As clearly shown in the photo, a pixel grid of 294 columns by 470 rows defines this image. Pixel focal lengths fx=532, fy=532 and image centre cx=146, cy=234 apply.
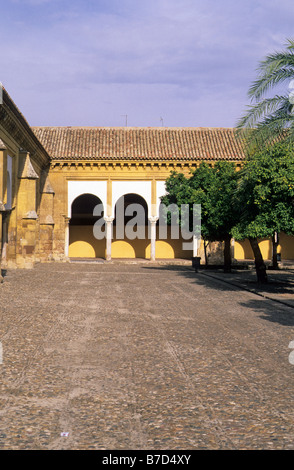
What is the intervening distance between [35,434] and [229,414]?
1704 mm

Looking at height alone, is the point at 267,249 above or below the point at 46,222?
below

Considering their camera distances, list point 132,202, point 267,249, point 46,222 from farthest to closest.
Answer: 1. point 267,249
2. point 132,202
3. point 46,222

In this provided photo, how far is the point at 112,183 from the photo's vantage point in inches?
1346

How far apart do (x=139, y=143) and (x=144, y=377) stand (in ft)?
99.5

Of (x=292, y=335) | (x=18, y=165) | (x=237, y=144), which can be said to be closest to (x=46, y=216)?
(x=18, y=165)

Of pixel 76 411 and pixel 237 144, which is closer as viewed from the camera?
pixel 76 411

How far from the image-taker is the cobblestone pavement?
4.18 meters

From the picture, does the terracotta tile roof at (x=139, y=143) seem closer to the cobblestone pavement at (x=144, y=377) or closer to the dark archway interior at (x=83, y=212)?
the dark archway interior at (x=83, y=212)

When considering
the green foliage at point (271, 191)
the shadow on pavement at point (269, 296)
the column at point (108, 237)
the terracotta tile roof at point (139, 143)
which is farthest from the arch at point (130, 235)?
the green foliage at point (271, 191)

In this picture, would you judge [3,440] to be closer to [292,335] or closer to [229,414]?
[229,414]

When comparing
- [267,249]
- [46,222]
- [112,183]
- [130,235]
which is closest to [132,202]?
[130,235]

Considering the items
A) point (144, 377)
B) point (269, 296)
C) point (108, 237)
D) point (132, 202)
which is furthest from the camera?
point (132, 202)

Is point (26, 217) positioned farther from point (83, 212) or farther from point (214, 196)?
point (83, 212)

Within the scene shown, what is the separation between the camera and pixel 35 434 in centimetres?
412
